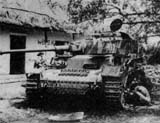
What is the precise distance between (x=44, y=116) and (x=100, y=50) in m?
2.53

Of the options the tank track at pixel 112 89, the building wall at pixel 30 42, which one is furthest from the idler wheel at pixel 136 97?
the building wall at pixel 30 42

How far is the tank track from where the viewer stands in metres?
8.04

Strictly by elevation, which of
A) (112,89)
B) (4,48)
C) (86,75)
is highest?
(4,48)

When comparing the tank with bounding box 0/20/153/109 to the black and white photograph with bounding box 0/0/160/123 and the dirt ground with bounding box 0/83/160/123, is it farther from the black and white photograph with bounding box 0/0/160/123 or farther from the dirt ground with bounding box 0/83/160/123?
the dirt ground with bounding box 0/83/160/123

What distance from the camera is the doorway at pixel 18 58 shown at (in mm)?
12583

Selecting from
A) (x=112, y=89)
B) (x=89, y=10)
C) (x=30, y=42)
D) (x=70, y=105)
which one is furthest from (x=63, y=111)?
(x=30, y=42)

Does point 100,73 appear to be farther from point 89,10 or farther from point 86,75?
point 89,10

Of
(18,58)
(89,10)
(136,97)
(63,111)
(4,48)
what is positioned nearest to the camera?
(63,111)

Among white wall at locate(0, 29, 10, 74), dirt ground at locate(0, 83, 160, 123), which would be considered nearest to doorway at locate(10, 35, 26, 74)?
white wall at locate(0, 29, 10, 74)

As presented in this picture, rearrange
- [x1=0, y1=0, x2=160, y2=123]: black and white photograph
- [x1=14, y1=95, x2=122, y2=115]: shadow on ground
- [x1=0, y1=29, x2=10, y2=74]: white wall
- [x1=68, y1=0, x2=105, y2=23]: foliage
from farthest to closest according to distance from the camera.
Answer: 1. [x1=0, y1=29, x2=10, y2=74]: white wall
2. [x1=68, y1=0, x2=105, y2=23]: foliage
3. [x1=14, y1=95, x2=122, y2=115]: shadow on ground
4. [x1=0, y1=0, x2=160, y2=123]: black and white photograph

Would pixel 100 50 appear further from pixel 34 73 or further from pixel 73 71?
pixel 34 73

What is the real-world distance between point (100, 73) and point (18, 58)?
5260 mm

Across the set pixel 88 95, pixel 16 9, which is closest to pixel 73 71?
pixel 88 95

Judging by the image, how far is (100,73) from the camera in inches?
331
